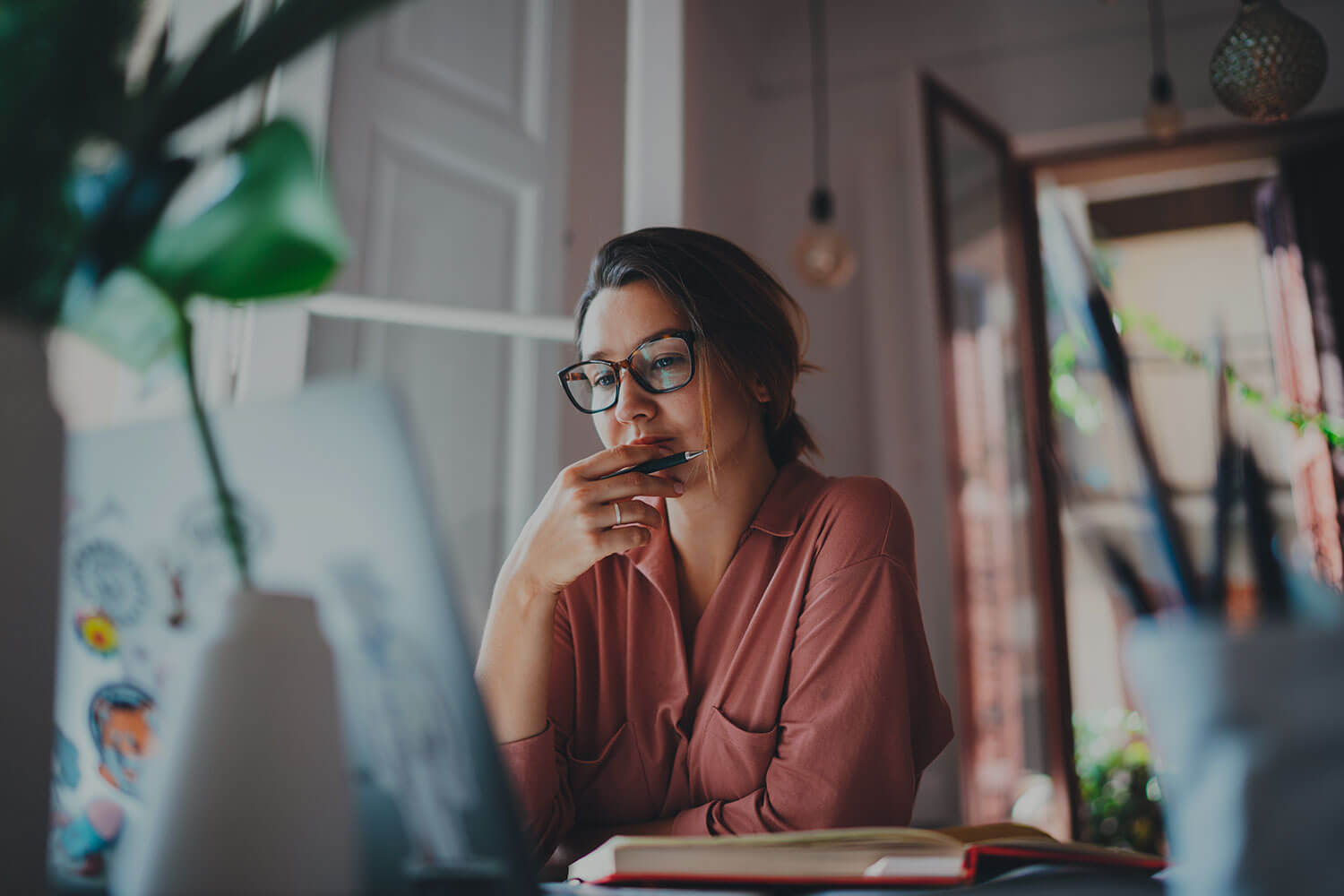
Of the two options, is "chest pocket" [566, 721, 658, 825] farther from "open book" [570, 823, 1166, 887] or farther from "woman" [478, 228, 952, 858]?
"open book" [570, 823, 1166, 887]

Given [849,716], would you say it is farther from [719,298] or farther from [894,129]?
[894,129]

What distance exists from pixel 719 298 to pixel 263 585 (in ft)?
2.94

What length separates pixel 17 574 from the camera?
399 millimetres

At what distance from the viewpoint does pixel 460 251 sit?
2.00m

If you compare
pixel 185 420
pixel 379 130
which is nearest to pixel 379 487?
pixel 185 420

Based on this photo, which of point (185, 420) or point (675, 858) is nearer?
point (185, 420)

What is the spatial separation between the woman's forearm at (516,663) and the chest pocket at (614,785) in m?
0.10

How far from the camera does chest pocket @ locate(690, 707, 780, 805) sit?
3.23 ft

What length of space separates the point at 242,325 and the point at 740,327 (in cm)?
92

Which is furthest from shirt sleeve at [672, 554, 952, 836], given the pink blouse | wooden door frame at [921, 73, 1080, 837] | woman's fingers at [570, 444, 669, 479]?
wooden door frame at [921, 73, 1080, 837]

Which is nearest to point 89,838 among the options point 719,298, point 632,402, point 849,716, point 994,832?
point 994,832

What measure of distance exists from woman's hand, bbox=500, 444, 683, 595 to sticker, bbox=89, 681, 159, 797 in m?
0.57

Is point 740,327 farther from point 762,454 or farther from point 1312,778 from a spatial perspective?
point 1312,778

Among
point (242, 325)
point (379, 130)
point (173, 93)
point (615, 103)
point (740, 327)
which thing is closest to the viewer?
point (173, 93)
